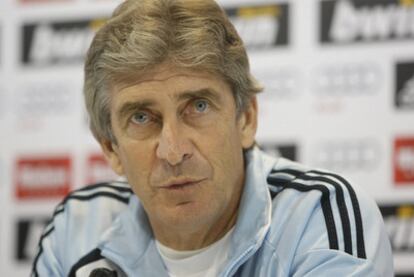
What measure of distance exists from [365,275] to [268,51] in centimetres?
152

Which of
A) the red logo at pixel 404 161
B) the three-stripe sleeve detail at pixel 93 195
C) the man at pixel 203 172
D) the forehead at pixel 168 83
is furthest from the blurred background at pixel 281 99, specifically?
the forehead at pixel 168 83

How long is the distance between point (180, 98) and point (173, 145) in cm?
10

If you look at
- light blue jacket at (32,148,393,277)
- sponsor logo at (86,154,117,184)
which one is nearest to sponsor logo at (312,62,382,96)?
sponsor logo at (86,154,117,184)

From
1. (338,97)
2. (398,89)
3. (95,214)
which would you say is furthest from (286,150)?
(95,214)

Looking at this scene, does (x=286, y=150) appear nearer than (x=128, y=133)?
No

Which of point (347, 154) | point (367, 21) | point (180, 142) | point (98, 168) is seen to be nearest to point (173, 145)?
point (180, 142)

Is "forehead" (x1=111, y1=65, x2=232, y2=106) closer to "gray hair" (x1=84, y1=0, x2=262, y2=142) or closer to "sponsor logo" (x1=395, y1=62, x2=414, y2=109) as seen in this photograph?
"gray hair" (x1=84, y1=0, x2=262, y2=142)

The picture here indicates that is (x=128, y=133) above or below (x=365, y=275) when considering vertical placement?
above

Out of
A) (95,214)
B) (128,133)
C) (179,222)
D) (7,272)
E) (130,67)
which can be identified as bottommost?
(7,272)

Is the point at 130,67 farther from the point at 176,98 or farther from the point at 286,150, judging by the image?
the point at 286,150

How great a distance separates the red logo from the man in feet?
3.34

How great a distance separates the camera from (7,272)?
3.09 metres

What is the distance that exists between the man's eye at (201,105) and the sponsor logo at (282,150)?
1.26m

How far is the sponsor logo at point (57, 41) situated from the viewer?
3.04 metres
